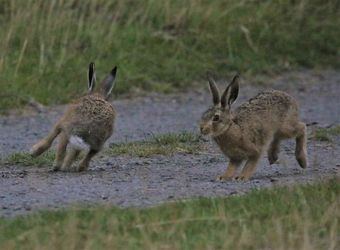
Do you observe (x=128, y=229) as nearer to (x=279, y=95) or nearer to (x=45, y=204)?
(x=45, y=204)

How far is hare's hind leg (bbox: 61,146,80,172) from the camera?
9815 mm

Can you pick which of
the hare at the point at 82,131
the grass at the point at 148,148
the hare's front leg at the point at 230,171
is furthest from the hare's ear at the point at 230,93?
the grass at the point at 148,148

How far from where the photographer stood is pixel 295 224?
A: 7.40 metres

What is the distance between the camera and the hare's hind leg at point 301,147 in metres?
10.1

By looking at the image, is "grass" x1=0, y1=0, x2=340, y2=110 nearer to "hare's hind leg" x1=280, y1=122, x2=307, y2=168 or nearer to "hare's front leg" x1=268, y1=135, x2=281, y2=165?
"hare's front leg" x1=268, y1=135, x2=281, y2=165

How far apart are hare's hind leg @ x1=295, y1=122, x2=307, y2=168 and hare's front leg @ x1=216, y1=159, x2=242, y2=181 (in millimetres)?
671

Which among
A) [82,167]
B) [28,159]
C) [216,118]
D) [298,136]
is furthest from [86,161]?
[298,136]

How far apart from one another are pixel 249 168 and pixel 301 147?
2.47ft

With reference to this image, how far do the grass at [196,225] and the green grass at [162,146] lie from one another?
2.84m

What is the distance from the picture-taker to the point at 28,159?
10.5m

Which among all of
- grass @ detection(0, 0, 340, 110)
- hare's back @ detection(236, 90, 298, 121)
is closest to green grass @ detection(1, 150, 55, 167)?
hare's back @ detection(236, 90, 298, 121)

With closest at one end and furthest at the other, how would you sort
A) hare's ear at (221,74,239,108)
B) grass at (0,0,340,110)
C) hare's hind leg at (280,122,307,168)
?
hare's ear at (221,74,239,108)
hare's hind leg at (280,122,307,168)
grass at (0,0,340,110)

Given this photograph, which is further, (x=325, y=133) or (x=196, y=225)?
(x=325, y=133)

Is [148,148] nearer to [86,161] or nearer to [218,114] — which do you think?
[86,161]
